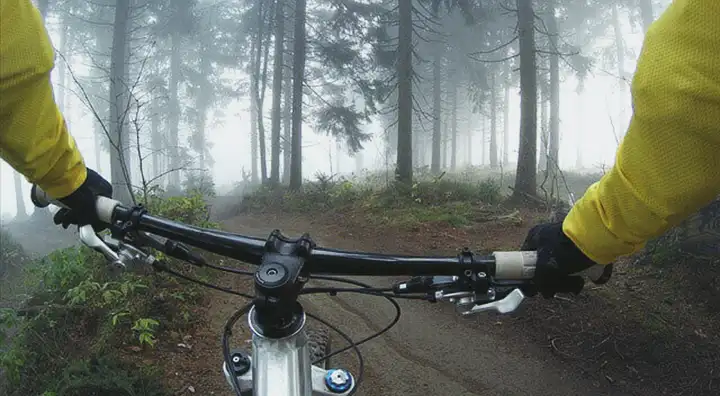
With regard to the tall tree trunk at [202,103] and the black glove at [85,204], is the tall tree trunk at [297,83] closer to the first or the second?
the black glove at [85,204]

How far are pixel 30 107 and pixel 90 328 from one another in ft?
15.2

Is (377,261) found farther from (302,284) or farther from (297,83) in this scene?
(297,83)

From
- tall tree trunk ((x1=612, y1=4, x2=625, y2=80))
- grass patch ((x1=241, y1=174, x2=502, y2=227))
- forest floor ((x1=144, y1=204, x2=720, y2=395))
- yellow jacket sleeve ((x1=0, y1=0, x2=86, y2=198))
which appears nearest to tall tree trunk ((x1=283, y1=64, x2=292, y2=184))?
grass patch ((x1=241, y1=174, x2=502, y2=227))

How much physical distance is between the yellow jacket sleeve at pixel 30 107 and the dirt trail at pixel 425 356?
132 inches

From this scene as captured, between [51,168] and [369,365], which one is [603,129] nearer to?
[369,365]

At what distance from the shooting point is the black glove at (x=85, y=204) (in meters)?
1.78

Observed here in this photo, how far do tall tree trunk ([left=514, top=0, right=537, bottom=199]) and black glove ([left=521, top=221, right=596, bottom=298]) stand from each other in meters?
11.4

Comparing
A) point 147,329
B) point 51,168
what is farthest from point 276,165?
point 51,168

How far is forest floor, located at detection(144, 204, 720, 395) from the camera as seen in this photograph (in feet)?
14.8

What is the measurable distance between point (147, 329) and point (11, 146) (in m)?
3.76

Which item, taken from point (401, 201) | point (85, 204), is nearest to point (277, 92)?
point (401, 201)

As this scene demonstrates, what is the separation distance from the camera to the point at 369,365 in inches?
196

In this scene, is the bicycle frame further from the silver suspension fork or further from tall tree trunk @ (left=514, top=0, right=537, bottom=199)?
tall tree trunk @ (left=514, top=0, right=537, bottom=199)

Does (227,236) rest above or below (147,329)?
above
